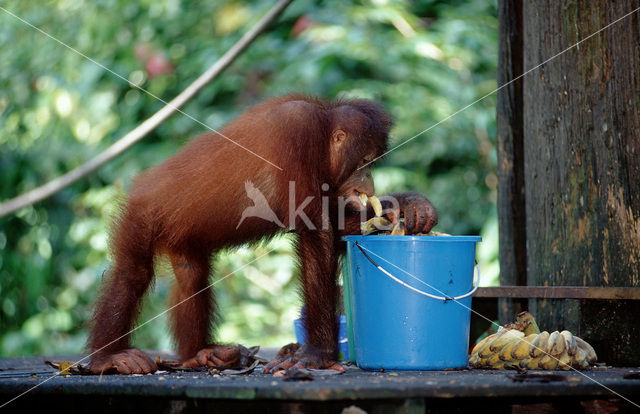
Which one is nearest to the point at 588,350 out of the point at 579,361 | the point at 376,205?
the point at 579,361

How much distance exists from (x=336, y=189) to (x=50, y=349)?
3773mm

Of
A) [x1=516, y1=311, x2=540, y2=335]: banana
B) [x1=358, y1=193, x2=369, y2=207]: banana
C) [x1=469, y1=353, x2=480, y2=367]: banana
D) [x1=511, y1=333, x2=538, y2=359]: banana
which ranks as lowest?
[x1=469, y1=353, x2=480, y2=367]: banana

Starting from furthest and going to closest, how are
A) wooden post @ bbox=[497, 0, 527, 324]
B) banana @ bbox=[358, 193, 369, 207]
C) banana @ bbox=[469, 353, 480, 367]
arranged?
wooden post @ bbox=[497, 0, 527, 324], banana @ bbox=[358, 193, 369, 207], banana @ bbox=[469, 353, 480, 367]

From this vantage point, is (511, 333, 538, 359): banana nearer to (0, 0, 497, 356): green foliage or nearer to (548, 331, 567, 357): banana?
(548, 331, 567, 357): banana

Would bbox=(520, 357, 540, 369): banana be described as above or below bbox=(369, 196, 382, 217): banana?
below

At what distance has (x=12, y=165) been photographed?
5988 mm

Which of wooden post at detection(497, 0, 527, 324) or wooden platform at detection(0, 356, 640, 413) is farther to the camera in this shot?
wooden post at detection(497, 0, 527, 324)

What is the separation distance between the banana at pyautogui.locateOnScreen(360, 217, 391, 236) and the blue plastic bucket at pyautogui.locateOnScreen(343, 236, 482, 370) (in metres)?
0.22

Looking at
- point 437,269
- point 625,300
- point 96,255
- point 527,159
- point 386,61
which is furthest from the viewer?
point 96,255

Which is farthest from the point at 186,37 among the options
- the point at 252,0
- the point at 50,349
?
the point at 50,349

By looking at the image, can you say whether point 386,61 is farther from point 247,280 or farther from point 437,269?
point 437,269

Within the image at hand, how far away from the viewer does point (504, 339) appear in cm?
244

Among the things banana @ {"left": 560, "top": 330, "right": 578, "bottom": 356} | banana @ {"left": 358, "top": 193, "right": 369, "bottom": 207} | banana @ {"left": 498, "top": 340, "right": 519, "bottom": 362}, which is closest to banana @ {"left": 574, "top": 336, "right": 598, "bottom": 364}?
banana @ {"left": 560, "top": 330, "right": 578, "bottom": 356}

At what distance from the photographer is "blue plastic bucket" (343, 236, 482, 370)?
91.6 inches
